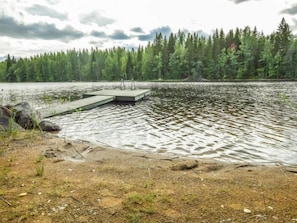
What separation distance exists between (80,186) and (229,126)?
26.6 ft

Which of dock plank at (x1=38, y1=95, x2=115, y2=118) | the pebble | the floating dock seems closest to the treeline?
the floating dock

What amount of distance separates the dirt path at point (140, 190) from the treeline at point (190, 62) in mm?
59380

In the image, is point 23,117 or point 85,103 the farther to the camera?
point 85,103

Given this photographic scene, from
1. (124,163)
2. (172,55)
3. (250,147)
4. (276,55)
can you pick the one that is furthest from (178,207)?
(172,55)

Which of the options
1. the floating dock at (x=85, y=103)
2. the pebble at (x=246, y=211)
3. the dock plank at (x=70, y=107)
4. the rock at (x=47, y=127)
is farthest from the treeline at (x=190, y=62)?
the pebble at (x=246, y=211)

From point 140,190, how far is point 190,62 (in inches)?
2577

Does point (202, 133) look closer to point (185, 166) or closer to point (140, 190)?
point (185, 166)

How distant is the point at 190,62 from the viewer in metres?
65.9

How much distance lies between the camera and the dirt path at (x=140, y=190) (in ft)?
9.64

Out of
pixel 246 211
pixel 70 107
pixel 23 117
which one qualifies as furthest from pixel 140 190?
pixel 70 107

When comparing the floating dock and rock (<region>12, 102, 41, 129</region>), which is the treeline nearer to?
the floating dock

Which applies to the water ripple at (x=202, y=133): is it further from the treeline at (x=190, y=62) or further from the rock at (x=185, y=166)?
the treeline at (x=190, y=62)

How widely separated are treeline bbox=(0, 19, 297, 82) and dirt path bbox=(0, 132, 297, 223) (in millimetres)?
59380

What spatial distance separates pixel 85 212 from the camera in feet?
9.86
